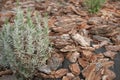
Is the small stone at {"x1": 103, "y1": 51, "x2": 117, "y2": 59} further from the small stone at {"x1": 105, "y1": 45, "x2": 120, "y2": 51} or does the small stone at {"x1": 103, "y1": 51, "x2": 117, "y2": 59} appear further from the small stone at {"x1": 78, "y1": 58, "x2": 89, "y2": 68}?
the small stone at {"x1": 78, "y1": 58, "x2": 89, "y2": 68}

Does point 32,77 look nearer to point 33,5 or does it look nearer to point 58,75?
point 58,75

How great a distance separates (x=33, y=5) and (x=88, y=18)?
80 centimetres

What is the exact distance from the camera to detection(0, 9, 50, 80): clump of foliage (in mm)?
2709

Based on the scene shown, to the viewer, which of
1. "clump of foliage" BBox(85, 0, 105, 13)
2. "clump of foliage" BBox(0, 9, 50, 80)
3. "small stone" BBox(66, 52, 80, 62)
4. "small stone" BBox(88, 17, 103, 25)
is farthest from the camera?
"clump of foliage" BBox(85, 0, 105, 13)

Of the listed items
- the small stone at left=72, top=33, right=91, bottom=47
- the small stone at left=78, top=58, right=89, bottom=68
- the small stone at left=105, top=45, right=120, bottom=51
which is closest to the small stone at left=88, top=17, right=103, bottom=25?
the small stone at left=72, top=33, right=91, bottom=47

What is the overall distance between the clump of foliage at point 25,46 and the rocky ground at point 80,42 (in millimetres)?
130

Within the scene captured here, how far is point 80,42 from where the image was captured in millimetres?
3123

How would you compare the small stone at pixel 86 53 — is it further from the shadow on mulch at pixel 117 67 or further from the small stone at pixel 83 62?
the shadow on mulch at pixel 117 67

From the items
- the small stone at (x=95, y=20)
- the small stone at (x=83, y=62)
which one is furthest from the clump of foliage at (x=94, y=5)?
the small stone at (x=83, y=62)

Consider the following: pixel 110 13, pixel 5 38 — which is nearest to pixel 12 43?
pixel 5 38

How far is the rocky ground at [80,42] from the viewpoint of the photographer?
2.86 meters

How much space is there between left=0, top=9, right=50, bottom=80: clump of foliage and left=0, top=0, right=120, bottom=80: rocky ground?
130mm

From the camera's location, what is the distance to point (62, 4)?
397 cm

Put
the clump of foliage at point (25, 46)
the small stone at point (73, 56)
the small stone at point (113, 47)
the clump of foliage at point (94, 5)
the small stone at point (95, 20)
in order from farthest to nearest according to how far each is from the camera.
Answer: the clump of foliage at point (94, 5), the small stone at point (95, 20), the small stone at point (113, 47), the small stone at point (73, 56), the clump of foliage at point (25, 46)
